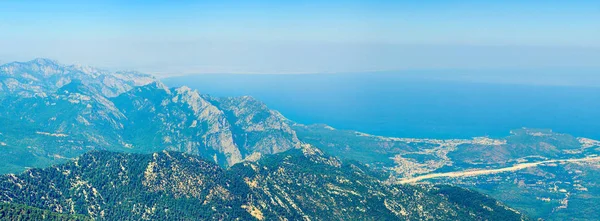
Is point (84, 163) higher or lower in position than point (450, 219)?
higher

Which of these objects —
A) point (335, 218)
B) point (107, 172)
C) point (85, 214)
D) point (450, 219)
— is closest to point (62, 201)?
point (85, 214)

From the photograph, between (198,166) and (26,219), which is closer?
(26,219)

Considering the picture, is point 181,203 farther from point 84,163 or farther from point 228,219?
point 84,163

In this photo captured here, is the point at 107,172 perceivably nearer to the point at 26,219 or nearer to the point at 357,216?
the point at 26,219

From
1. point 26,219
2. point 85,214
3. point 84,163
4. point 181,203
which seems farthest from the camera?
point 84,163

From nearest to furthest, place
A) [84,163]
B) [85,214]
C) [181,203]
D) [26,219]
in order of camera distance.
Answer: [26,219] → [85,214] → [181,203] → [84,163]

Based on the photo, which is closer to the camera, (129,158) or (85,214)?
(85,214)

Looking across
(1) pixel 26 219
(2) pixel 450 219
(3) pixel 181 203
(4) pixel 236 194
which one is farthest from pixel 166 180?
(2) pixel 450 219

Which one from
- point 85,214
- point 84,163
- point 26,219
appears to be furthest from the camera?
point 84,163

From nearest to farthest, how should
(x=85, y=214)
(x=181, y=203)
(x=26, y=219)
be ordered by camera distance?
(x=26, y=219), (x=85, y=214), (x=181, y=203)
